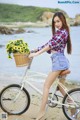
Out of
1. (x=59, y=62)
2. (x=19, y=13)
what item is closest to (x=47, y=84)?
(x=59, y=62)

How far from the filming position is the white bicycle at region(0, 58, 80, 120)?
5219 mm

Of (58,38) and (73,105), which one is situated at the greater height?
(58,38)

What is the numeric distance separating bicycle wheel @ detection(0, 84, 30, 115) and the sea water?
3.92 ft

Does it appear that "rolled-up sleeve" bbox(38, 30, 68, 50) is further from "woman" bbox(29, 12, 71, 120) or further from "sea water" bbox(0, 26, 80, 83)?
"sea water" bbox(0, 26, 80, 83)

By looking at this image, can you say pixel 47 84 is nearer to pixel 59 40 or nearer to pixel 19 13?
pixel 59 40

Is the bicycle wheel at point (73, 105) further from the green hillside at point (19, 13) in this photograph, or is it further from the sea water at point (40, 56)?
the green hillside at point (19, 13)

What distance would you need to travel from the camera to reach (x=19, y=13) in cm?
662

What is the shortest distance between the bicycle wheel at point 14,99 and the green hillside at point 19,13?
5.38ft

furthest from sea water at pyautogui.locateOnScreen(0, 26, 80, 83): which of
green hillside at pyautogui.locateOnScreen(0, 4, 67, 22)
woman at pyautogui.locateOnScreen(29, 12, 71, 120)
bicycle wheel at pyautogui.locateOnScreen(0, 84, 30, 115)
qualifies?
woman at pyautogui.locateOnScreen(29, 12, 71, 120)

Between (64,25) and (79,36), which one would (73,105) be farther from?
(79,36)

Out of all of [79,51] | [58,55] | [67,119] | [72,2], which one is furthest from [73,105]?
[72,2]

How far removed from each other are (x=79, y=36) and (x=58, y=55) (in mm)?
1482

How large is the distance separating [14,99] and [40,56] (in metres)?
1.35

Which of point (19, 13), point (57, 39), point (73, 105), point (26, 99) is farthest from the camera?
point (19, 13)
